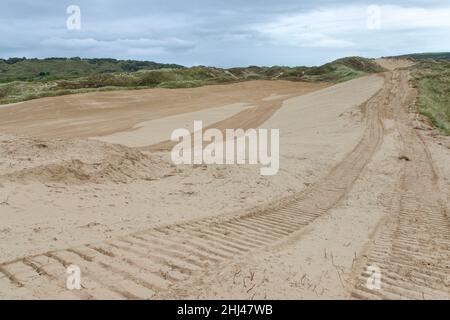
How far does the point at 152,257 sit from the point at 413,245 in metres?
3.93

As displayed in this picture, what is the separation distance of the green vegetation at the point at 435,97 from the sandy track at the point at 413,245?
9.66 m

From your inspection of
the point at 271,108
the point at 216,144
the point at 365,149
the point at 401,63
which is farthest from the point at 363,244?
the point at 401,63

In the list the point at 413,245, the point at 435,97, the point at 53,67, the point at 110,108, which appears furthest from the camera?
the point at 53,67

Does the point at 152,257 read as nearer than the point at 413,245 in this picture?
Yes

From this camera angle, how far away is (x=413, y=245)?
729 centimetres

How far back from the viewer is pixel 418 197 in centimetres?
1096

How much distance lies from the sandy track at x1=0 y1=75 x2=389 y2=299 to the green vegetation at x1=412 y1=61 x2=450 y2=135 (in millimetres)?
14906

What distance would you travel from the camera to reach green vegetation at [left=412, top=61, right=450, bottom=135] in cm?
2290

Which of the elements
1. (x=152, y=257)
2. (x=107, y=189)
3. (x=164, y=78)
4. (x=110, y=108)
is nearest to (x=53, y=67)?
(x=164, y=78)

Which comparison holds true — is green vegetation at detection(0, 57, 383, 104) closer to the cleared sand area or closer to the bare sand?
the cleared sand area

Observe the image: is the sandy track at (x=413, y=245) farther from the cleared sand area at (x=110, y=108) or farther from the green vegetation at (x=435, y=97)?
the cleared sand area at (x=110, y=108)

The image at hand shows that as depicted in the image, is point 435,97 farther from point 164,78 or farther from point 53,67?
point 53,67

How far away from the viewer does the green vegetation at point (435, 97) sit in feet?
75.1

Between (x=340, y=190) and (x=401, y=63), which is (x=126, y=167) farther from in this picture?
(x=401, y=63)
